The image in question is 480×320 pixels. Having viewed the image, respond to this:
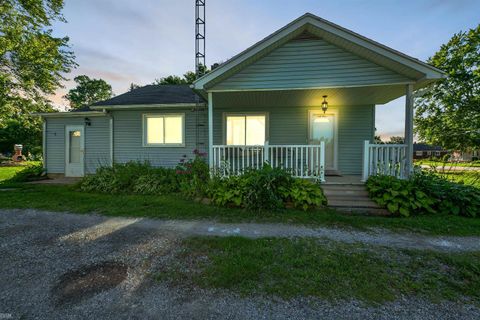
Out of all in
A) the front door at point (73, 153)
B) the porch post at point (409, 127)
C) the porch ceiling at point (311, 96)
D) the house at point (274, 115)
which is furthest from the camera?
the front door at point (73, 153)

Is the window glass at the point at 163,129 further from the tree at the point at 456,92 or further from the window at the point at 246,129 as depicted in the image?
the tree at the point at 456,92

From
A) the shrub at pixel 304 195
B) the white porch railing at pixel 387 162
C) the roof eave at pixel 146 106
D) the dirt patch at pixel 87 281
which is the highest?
the roof eave at pixel 146 106

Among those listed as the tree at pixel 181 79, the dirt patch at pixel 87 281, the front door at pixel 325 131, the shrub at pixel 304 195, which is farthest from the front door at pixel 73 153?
the tree at pixel 181 79

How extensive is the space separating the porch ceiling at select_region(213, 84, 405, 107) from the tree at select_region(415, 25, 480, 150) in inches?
465

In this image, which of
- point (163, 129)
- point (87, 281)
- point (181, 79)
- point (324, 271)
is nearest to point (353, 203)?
point (324, 271)

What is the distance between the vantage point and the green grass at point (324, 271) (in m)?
2.01

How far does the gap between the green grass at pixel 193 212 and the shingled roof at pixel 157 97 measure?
4.15 metres

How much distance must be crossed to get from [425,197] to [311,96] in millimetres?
4045

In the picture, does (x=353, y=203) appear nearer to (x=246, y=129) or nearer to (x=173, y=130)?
(x=246, y=129)

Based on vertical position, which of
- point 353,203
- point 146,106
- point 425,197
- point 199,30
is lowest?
point 353,203

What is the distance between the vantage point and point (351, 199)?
4.93 metres

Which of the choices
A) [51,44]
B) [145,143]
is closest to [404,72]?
[145,143]

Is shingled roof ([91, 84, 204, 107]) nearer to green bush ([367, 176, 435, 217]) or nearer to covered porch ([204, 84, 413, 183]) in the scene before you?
covered porch ([204, 84, 413, 183])

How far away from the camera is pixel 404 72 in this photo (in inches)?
202
